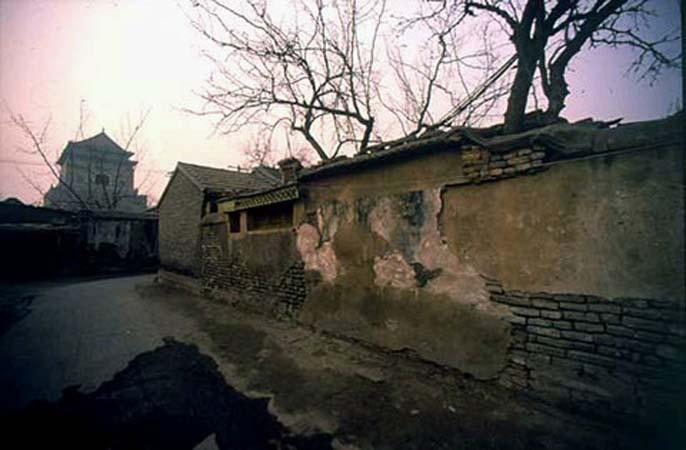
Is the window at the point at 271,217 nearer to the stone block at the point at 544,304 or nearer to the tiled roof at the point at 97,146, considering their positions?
the stone block at the point at 544,304

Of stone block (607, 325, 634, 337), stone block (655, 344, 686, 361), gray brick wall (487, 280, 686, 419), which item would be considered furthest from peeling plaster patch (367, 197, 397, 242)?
stone block (655, 344, 686, 361)

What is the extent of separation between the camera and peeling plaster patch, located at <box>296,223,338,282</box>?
5.11 metres

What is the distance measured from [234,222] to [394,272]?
515cm

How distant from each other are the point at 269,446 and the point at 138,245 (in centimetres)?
1622

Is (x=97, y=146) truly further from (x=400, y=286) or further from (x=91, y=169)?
(x=400, y=286)

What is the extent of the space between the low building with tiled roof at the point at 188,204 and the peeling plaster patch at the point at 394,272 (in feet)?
17.9

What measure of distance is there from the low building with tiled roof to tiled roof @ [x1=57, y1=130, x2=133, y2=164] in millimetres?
22612

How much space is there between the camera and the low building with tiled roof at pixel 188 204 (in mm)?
9406

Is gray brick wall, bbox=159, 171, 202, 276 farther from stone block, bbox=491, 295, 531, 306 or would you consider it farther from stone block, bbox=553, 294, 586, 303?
stone block, bbox=553, 294, 586, 303

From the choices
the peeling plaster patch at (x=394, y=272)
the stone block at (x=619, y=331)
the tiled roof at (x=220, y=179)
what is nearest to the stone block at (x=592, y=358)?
the stone block at (x=619, y=331)

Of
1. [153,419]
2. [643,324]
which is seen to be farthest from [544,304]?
[153,419]

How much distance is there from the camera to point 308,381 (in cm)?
371

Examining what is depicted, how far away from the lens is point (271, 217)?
22.3 feet

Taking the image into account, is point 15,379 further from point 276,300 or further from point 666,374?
point 666,374
